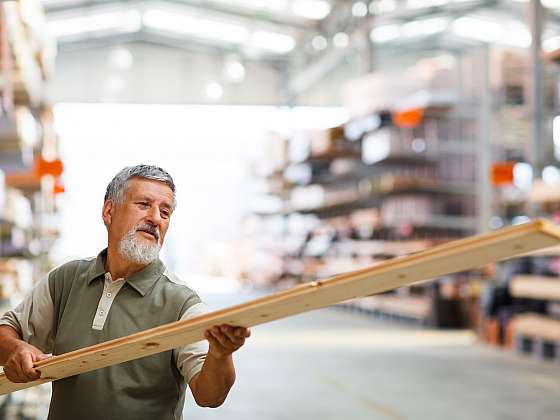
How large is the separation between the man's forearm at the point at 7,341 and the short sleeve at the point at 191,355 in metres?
0.33

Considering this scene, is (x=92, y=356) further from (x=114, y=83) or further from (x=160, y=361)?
(x=114, y=83)

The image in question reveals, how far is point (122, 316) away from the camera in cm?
183

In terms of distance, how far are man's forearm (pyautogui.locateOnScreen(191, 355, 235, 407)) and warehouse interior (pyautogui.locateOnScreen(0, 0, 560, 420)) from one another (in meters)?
0.74

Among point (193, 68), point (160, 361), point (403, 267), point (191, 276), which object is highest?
point (193, 68)

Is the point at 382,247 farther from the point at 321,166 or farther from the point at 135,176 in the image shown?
the point at 135,176

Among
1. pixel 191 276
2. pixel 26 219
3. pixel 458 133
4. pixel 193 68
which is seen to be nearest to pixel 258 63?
pixel 193 68

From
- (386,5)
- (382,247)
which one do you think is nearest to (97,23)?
(386,5)

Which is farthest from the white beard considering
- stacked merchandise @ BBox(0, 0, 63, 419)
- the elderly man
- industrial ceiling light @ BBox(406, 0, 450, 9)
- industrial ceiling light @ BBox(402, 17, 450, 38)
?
industrial ceiling light @ BBox(402, 17, 450, 38)

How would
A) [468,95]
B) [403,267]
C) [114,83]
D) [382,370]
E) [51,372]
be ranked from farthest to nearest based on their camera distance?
1. [114,83]
2. [468,95]
3. [382,370]
4. [51,372]
5. [403,267]

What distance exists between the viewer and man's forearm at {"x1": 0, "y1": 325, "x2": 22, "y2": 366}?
5.97 ft

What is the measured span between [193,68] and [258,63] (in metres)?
1.85

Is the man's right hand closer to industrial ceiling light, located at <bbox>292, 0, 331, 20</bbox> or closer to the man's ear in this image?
the man's ear

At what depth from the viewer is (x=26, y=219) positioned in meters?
6.00

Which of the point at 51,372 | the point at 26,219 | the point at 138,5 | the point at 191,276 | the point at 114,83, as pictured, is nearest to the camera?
the point at 51,372
